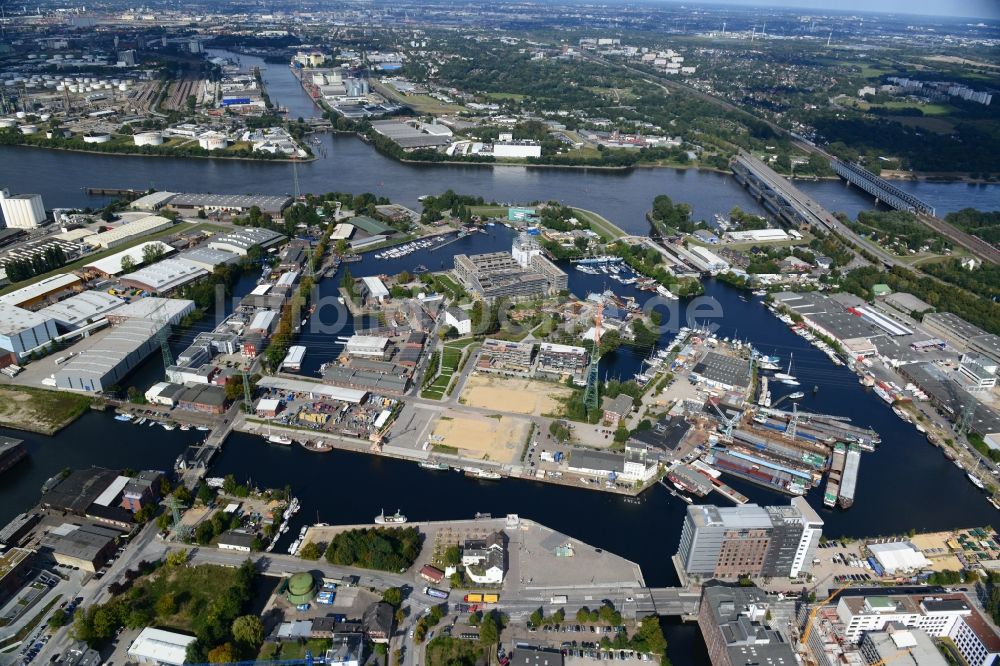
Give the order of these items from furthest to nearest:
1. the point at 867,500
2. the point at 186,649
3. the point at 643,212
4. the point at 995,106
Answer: the point at 995,106, the point at 643,212, the point at 867,500, the point at 186,649

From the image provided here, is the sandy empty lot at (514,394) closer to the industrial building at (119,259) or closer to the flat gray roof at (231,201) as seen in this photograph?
the industrial building at (119,259)

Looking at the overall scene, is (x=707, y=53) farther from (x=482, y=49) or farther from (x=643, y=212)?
(x=643, y=212)

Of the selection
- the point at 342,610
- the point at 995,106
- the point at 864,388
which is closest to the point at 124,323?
the point at 342,610

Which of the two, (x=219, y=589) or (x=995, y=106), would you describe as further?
(x=995, y=106)

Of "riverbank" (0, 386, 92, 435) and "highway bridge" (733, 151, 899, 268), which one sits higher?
"highway bridge" (733, 151, 899, 268)

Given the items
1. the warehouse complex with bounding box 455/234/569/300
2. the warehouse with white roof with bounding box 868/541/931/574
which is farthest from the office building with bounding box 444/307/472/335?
the warehouse with white roof with bounding box 868/541/931/574

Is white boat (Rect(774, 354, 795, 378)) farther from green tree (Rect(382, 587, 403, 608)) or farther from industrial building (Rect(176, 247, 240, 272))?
industrial building (Rect(176, 247, 240, 272))

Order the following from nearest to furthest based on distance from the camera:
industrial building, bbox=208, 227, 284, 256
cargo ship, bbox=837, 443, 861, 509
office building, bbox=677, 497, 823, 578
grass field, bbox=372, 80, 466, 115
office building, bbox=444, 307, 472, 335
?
1. office building, bbox=677, 497, 823, 578
2. cargo ship, bbox=837, 443, 861, 509
3. office building, bbox=444, 307, 472, 335
4. industrial building, bbox=208, 227, 284, 256
5. grass field, bbox=372, 80, 466, 115
